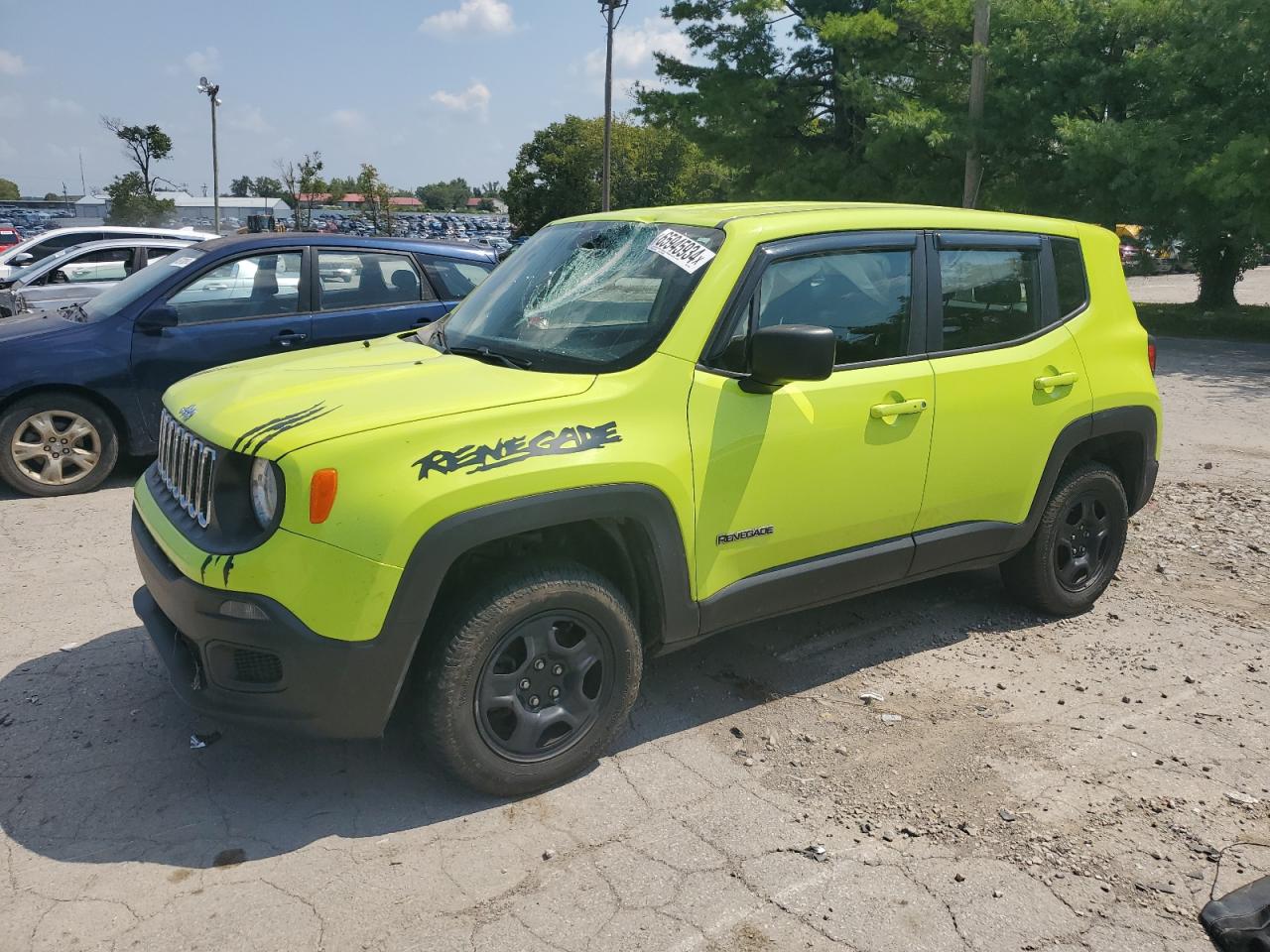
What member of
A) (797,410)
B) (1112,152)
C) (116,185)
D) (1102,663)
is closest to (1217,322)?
(1112,152)

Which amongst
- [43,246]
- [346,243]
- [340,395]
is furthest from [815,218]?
[43,246]

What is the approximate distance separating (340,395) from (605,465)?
0.87m

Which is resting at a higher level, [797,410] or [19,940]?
[797,410]

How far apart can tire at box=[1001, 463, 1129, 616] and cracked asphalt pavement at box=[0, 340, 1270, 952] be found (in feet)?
0.51

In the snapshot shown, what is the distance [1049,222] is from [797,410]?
1870mm

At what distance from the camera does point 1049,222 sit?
466 centimetres

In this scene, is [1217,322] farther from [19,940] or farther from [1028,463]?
[19,940]

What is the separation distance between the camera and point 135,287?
7.21 metres

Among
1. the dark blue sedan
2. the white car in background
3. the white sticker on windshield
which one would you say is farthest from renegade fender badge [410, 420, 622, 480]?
the white car in background

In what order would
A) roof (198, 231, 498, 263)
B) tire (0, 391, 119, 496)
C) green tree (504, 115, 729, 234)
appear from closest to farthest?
tire (0, 391, 119, 496) < roof (198, 231, 498, 263) < green tree (504, 115, 729, 234)

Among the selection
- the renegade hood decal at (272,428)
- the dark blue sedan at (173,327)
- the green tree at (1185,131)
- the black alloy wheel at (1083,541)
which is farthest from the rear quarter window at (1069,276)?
the green tree at (1185,131)

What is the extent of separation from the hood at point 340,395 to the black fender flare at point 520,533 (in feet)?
1.11

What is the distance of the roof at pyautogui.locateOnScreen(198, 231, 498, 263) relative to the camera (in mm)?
7332

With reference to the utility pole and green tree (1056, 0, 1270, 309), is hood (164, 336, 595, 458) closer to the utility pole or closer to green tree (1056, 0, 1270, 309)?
green tree (1056, 0, 1270, 309)
